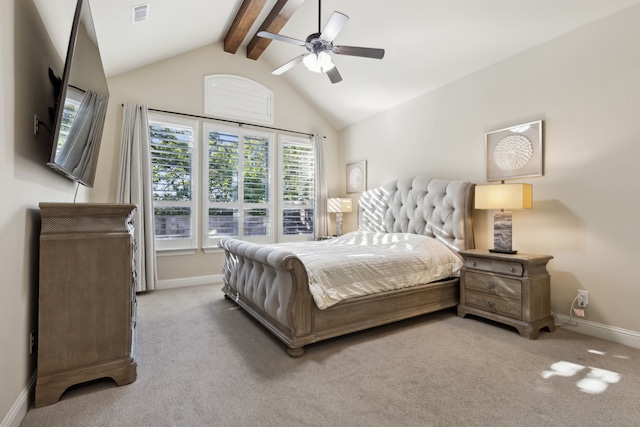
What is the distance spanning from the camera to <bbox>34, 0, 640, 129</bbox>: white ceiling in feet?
9.04

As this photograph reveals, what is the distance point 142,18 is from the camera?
3.13 metres

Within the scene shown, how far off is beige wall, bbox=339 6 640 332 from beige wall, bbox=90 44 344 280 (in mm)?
2933

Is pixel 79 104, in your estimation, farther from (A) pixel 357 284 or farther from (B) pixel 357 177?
(B) pixel 357 177

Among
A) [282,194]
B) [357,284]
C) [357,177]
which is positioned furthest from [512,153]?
[282,194]

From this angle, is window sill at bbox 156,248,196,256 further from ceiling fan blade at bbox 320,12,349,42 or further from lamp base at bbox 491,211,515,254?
lamp base at bbox 491,211,515,254

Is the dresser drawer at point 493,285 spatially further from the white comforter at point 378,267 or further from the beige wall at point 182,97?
the beige wall at point 182,97

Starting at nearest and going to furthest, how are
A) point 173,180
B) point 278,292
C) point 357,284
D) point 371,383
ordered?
point 371,383, point 278,292, point 357,284, point 173,180

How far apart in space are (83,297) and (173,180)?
9.48 ft

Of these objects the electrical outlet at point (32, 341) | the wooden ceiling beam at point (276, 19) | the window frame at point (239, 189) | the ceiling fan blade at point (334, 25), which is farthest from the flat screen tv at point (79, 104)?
the wooden ceiling beam at point (276, 19)

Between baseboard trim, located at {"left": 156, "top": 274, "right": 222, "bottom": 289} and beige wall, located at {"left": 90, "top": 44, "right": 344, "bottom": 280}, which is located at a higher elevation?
beige wall, located at {"left": 90, "top": 44, "right": 344, "bottom": 280}

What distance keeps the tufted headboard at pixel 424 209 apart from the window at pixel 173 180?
266 cm

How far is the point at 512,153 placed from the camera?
3193mm

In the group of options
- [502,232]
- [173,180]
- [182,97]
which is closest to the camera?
[502,232]

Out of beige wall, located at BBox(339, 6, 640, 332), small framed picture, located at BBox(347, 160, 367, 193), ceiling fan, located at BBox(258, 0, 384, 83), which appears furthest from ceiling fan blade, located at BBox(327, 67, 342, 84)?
small framed picture, located at BBox(347, 160, 367, 193)
